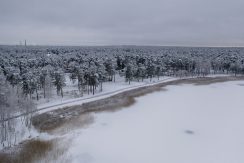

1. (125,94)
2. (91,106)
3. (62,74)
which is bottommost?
(91,106)

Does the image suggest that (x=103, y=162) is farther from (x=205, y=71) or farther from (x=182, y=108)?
(x=205, y=71)

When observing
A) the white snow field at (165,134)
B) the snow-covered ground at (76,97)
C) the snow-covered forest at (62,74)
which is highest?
the snow-covered forest at (62,74)

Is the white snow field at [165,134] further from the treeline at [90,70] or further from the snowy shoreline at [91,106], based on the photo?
the treeline at [90,70]

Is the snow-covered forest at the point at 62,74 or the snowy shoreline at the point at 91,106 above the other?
the snow-covered forest at the point at 62,74

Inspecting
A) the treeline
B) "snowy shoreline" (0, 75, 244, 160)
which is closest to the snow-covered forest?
the treeline

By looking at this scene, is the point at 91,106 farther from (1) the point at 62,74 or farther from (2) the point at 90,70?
(2) the point at 90,70

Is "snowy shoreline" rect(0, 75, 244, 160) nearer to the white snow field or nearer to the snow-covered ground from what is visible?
the snow-covered ground

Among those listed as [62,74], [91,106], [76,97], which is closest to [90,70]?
[62,74]

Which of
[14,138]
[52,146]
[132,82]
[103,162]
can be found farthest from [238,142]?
[132,82]

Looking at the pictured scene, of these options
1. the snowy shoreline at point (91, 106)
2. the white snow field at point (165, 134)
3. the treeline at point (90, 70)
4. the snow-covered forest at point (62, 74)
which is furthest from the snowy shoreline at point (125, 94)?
the white snow field at point (165, 134)
